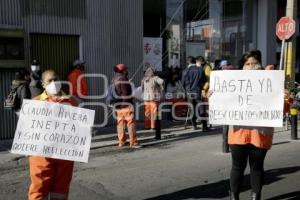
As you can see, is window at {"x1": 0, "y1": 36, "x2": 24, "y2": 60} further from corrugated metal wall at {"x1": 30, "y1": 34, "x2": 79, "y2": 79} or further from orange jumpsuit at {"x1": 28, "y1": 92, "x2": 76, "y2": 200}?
orange jumpsuit at {"x1": 28, "y1": 92, "x2": 76, "y2": 200}

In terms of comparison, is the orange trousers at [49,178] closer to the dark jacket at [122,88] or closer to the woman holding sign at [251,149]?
the woman holding sign at [251,149]

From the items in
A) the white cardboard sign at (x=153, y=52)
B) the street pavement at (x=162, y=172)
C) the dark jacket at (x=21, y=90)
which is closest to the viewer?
the street pavement at (x=162, y=172)

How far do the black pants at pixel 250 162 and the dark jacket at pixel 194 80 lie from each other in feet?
22.6

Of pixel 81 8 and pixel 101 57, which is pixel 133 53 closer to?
pixel 101 57

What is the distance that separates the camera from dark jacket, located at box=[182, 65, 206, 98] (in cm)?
1240

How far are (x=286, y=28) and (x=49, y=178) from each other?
9893mm

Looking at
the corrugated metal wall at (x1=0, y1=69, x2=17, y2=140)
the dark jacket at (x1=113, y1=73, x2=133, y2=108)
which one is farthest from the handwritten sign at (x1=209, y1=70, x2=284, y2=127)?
the corrugated metal wall at (x1=0, y1=69, x2=17, y2=140)

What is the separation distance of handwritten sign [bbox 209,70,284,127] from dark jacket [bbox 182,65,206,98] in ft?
21.3

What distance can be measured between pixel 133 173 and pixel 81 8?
19.7ft

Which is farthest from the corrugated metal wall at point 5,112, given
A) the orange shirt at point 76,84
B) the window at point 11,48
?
the orange shirt at point 76,84

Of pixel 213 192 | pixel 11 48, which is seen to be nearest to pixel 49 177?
pixel 213 192

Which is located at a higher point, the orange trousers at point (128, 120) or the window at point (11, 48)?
the window at point (11, 48)

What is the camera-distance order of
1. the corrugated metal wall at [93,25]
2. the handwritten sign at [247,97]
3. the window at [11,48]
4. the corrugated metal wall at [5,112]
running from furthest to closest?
the corrugated metal wall at [93,25] < the corrugated metal wall at [5,112] < the window at [11,48] < the handwritten sign at [247,97]

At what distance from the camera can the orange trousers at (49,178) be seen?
5020 millimetres
